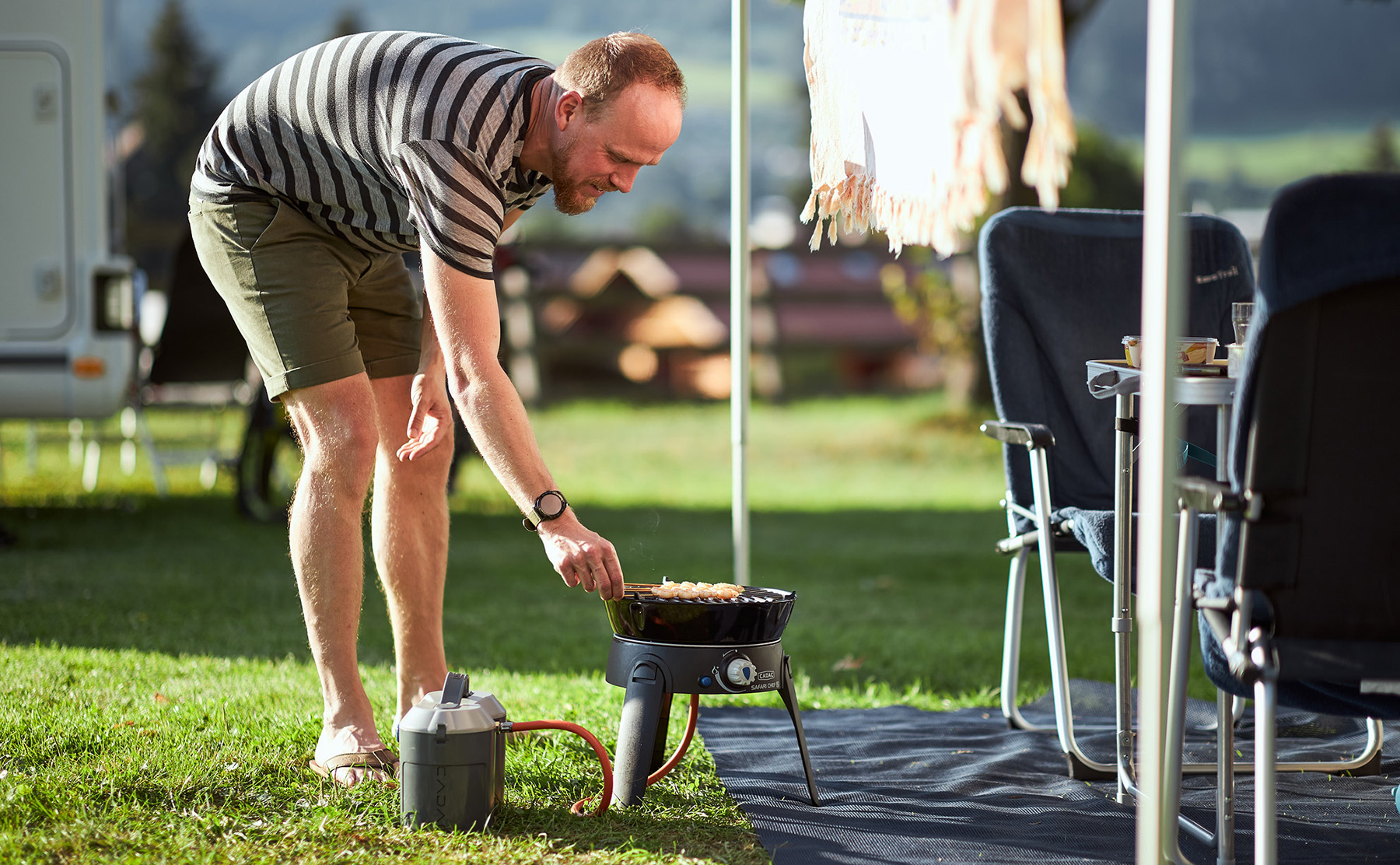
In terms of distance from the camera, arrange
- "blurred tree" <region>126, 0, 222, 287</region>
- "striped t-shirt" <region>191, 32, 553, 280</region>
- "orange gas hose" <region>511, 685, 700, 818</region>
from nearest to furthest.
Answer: "striped t-shirt" <region>191, 32, 553, 280</region>, "orange gas hose" <region>511, 685, 700, 818</region>, "blurred tree" <region>126, 0, 222, 287</region>

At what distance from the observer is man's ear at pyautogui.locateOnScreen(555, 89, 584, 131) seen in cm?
218

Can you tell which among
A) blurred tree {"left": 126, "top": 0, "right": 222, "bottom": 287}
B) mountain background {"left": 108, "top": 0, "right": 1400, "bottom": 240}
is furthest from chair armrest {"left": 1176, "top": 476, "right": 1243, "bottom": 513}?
mountain background {"left": 108, "top": 0, "right": 1400, "bottom": 240}

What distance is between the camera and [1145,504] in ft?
5.46

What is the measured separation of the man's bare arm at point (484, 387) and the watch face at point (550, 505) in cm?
1

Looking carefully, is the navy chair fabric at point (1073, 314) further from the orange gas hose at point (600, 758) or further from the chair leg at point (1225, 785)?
the orange gas hose at point (600, 758)

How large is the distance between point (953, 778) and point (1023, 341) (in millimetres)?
978

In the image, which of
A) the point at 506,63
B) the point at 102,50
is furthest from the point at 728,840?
the point at 102,50

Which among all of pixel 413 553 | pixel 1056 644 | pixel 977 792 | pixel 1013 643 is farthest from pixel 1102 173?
pixel 413 553

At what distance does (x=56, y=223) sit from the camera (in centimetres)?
527

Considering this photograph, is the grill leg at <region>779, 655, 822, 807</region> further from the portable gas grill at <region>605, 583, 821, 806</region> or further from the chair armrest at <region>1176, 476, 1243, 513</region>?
the chair armrest at <region>1176, 476, 1243, 513</region>

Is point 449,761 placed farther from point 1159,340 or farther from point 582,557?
point 1159,340

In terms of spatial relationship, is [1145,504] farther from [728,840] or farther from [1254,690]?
[728,840]

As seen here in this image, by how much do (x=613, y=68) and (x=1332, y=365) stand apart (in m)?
1.13

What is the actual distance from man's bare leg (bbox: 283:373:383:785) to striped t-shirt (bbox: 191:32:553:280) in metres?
0.33
